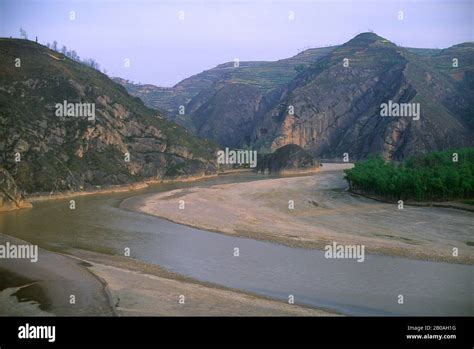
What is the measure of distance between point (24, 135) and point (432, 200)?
48.0m

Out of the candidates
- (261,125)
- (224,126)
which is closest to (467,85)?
(261,125)

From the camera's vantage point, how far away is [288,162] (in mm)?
107062

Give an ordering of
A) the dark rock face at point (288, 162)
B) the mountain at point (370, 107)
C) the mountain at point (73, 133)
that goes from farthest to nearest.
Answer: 1. the mountain at point (370, 107)
2. the dark rock face at point (288, 162)
3. the mountain at point (73, 133)

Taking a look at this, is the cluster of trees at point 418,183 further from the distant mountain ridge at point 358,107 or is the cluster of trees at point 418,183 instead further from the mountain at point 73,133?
the distant mountain ridge at point 358,107

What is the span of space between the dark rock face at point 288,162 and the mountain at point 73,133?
12.7 metres

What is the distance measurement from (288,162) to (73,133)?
45.5 metres

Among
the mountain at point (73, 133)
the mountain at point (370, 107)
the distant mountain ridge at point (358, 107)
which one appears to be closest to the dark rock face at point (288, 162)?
the mountain at point (73, 133)

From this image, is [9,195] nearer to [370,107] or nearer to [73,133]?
[73,133]

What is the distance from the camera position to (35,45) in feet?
304

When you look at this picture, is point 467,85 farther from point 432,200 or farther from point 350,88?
point 432,200

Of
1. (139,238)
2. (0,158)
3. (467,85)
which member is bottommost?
(139,238)

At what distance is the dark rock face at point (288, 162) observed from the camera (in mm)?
106312

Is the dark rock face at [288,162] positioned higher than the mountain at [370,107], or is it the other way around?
the mountain at [370,107]

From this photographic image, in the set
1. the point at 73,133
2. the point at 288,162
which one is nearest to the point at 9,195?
the point at 73,133
